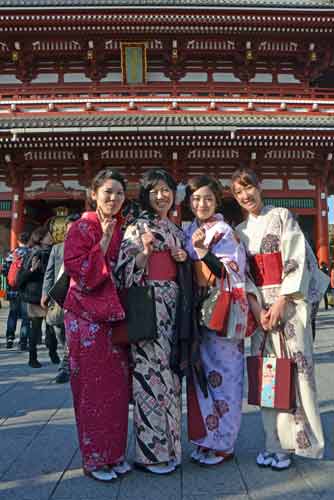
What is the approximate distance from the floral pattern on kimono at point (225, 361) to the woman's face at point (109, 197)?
1.74ft

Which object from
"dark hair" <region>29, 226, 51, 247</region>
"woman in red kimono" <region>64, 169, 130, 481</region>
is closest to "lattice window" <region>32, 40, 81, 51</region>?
"dark hair" <region>29, 226, 51, 247</region>

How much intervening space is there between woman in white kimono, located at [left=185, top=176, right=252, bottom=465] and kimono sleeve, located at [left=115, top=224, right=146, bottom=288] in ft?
1.13

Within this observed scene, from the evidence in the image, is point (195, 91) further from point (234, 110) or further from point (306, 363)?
point (306, 363)

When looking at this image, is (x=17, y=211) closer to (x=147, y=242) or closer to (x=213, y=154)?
(x=213, y=154)

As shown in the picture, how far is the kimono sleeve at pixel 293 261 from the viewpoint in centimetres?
257

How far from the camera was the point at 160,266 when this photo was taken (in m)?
2.57

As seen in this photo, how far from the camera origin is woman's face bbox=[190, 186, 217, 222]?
2717mm

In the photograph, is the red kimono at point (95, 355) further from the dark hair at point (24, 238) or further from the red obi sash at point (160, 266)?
the dark hair at point (24, 238)

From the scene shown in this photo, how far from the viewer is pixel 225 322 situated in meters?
A: 2.54

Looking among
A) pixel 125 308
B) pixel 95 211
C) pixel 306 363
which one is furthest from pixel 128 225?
pixel 306 363

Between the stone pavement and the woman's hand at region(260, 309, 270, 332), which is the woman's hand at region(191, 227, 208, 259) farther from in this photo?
the stone pavement

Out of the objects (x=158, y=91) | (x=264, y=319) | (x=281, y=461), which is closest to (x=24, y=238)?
(x=264, y=319)

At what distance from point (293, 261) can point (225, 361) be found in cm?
72

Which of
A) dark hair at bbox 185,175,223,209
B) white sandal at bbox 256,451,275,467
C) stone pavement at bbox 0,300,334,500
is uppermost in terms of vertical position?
dark hair at bbox 185,175,223,209
